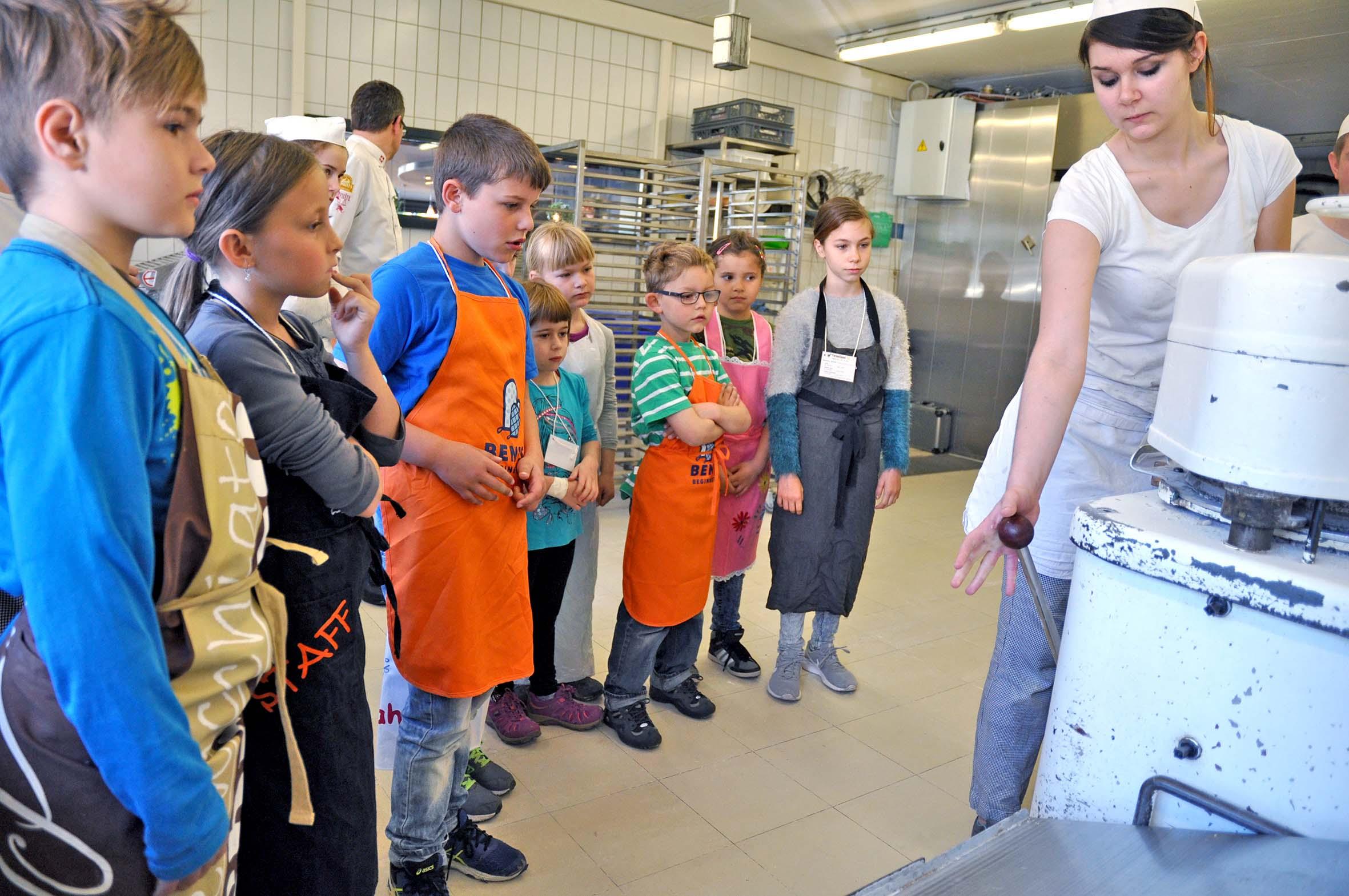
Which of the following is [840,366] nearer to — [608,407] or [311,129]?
[608,407]

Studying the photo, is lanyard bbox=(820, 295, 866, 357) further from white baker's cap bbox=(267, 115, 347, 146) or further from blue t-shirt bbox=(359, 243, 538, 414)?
white baker's cap bbox=(267, 115, 347, 146)

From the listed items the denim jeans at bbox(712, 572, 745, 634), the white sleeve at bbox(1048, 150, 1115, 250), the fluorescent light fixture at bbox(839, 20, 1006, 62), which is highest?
the fluorescent light fixture at bbox(839, 20, 1006, 62)

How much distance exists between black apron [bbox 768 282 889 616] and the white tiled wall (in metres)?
2.87

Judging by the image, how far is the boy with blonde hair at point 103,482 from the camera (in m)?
0.76

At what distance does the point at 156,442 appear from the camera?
2.81 ft

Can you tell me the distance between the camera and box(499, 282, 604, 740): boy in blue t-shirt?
7.16ft

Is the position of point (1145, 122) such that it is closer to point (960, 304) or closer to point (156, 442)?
point (156, 442)

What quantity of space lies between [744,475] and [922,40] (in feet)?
14.1

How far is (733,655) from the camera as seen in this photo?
2.88 meters

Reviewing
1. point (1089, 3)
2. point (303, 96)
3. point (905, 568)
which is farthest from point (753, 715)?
point (1089, 3)

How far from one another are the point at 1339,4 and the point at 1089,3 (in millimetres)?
1179

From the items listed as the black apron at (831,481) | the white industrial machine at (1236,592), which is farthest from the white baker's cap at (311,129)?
the white industrial machine at (1236,592)

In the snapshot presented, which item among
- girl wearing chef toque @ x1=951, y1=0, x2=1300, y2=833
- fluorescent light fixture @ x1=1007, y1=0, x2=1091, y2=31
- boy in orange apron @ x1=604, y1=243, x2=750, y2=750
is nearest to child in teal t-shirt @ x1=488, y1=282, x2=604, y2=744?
boy in orange apron @ x1=604, y1=243, x2=750, y2=750

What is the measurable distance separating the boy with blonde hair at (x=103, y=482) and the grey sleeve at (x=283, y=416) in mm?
179
